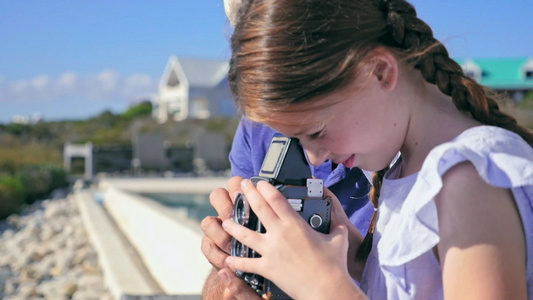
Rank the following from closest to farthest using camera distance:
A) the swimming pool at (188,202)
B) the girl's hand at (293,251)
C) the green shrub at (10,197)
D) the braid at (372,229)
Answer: the girl's hand at (293,251) < the braid at (372,229) < the swimming pool at (188,202) < the green shrub at (10,197)

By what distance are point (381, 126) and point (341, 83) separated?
12 cm

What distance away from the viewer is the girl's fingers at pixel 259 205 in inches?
44.8

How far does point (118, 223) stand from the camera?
27.6ft

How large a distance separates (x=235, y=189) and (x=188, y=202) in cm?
899

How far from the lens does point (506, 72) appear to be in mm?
36406

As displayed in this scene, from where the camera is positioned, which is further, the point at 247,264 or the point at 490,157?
the point at 247,264

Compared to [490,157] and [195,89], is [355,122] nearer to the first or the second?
[490,157]

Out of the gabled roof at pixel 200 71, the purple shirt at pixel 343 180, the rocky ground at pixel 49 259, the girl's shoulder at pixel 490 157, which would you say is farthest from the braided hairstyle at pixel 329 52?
the gabled roof at pixel 200 71

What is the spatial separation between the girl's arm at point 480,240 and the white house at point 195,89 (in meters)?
32.3

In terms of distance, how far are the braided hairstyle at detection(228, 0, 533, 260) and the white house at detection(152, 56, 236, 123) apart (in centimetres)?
3204

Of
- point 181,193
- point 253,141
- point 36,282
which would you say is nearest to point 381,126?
point 253,141

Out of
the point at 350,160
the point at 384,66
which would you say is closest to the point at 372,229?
the point at 350,160

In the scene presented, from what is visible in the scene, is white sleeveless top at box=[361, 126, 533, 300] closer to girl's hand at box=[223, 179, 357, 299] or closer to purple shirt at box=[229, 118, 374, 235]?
girl's hand at box=[223, 179, 357, 299]

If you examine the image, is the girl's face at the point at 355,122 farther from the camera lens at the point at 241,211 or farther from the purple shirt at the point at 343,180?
the purple shirt at the point at 343,180
